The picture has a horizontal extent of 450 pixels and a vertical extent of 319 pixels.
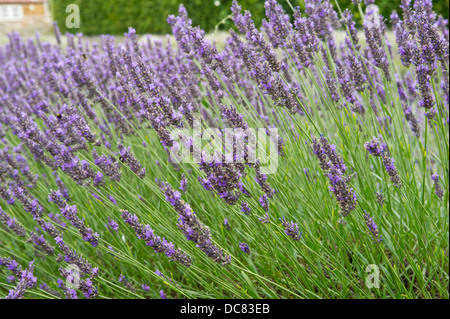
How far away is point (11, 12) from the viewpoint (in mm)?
17625

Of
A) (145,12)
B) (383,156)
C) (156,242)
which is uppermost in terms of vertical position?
(145,12)

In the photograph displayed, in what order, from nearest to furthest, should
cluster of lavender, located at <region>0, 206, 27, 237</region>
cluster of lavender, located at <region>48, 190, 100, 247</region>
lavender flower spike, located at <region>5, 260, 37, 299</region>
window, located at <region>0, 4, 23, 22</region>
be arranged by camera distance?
lavender flower spike, located at <region>5, 260, 37, 299</region>
cluster of lavender, located at <region>48, 190, 100, 247</region>
cluster of lavender, located at <region>0, 206, 27, 237</region>
window, located at <region>0, 4, 23, 22</region>

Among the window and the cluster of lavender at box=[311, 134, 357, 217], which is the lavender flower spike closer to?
the cluster of lavender at box=[311, 134, 357, 217]

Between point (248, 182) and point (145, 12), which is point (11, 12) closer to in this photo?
point (145, 12)

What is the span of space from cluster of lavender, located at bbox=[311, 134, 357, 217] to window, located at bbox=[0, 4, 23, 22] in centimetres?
1713

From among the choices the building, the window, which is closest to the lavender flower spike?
the building

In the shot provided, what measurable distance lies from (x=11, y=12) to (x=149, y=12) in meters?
13.5

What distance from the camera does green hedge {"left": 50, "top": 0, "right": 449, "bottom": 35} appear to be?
5109 mm

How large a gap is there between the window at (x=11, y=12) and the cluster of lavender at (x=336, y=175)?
56.2 ft

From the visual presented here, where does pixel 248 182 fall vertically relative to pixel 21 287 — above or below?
above
